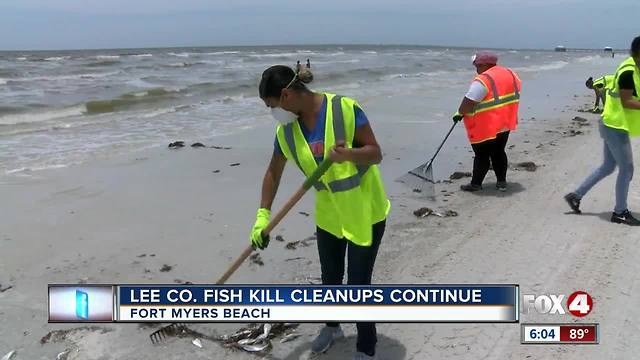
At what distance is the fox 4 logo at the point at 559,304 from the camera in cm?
371

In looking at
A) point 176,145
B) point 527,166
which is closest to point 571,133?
point 527,166

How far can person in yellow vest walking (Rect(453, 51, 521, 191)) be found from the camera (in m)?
6.46

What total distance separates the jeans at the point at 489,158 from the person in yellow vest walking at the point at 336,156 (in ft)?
13.2

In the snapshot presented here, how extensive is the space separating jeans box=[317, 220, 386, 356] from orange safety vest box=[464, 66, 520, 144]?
3966mm

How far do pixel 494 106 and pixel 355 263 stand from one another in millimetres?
4227

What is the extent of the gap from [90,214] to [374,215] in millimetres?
3964

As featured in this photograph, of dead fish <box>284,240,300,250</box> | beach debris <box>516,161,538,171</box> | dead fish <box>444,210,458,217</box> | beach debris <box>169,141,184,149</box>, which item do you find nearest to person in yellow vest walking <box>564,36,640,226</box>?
dead fish <box>444,210,458,217</box>

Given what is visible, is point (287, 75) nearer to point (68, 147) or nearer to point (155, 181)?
point (155, 181)

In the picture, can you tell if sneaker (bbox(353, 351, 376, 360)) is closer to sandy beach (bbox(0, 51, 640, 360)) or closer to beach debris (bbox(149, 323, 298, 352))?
sandy beach (bbox(0, 51, 640, 360))

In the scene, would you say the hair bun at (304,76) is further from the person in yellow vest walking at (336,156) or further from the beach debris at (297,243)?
the beach debris at (297,243)

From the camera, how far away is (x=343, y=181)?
278cm

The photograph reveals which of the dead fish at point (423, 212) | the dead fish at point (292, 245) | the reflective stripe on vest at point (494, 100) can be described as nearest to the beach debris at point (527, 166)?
the reflective stripe on vest at point (494, 100)

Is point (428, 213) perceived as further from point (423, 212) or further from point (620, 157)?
point (620, 157)

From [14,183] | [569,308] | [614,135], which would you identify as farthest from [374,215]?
[14,183]
